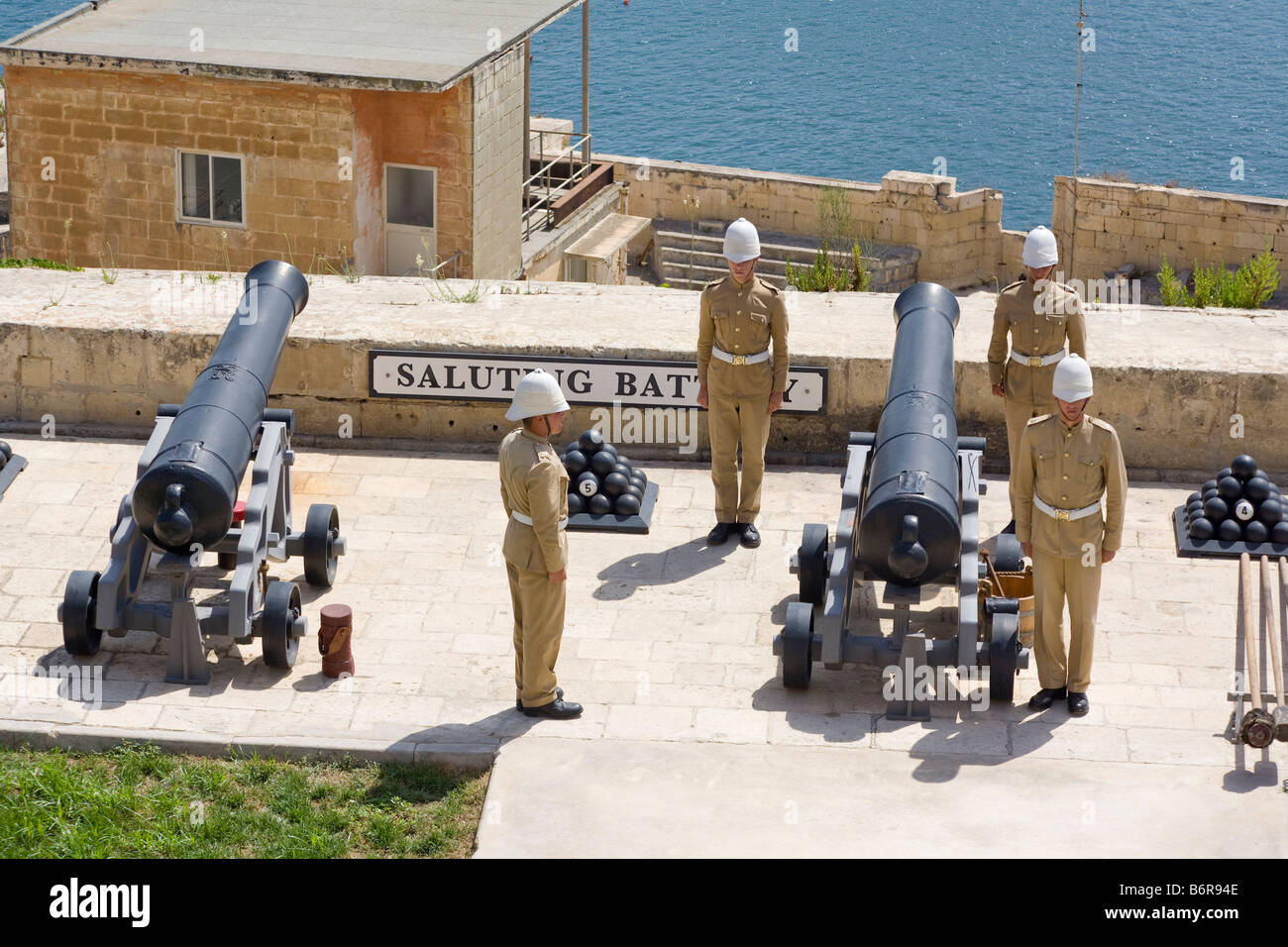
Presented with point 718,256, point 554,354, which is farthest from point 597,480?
point 718,256

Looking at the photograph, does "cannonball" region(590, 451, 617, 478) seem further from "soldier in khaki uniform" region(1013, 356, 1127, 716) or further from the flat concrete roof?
the flat concrete roof

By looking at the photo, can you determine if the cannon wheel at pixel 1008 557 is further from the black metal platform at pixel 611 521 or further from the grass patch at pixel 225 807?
the grass patch at pixel 225 807

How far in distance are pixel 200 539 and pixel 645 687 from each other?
81.4 inches

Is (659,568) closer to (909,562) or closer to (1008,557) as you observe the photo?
(1008,557)

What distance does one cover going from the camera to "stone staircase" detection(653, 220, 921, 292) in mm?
29922

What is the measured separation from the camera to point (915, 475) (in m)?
7.78

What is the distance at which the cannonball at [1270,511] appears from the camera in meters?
9.16

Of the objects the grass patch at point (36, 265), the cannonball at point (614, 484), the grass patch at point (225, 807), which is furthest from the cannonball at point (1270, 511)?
the grass patch at point (36, 265)

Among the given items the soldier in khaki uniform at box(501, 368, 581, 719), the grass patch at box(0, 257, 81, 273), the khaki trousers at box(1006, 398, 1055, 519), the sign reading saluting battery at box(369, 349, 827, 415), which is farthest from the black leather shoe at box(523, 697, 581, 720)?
the grass patch at box(0, 257, 81, 273)

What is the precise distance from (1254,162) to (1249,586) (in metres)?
42.7

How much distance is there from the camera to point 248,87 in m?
20.6

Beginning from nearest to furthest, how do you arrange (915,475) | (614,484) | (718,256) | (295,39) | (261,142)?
(915,475) < (614,484) < (261,142) < (295,39) < (718,256)

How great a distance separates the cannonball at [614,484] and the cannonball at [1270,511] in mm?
3281

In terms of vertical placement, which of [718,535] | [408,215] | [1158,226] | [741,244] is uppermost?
[741,244]
